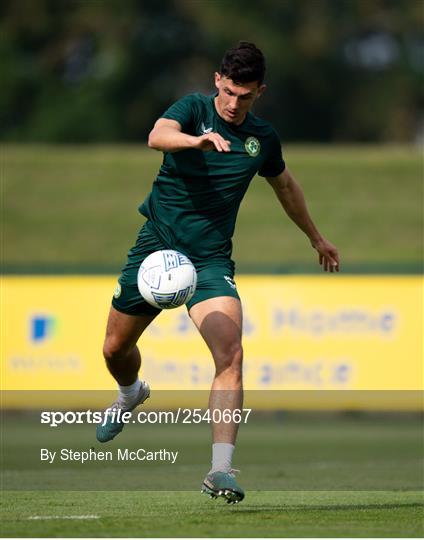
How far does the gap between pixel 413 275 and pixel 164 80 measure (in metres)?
32.7

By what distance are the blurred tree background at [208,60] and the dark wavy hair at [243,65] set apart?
38634mm

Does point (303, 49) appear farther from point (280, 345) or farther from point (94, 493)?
point (94, 493)

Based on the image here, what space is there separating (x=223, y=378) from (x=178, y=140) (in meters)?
1.53

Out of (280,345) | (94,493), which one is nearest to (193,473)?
(94,493)

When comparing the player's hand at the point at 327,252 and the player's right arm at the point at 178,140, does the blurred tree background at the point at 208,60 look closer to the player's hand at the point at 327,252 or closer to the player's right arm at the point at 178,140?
the player's hand at the point at 327,252

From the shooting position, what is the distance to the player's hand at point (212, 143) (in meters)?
8.01

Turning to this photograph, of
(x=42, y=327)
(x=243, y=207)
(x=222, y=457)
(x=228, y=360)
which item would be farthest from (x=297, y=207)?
(x=243, y=207)

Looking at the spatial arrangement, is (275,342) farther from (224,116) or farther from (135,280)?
(224,116)

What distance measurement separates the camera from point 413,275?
19172mm

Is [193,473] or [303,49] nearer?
[193,473]

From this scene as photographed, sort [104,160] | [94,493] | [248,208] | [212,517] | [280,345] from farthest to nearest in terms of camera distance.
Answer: [104,160], [248,208], [280,345], [94,493], [212,517]

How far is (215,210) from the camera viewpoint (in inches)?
364

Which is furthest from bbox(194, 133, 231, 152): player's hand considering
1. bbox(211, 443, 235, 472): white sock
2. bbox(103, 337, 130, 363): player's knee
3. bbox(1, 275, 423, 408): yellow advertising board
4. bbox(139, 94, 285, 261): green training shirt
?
bbox(1, 275, 423, 408): yellow advertising board

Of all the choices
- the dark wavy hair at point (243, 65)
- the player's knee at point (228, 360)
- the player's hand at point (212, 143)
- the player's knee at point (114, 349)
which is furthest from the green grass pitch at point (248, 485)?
the dark wavy hair at point (243, 65)
